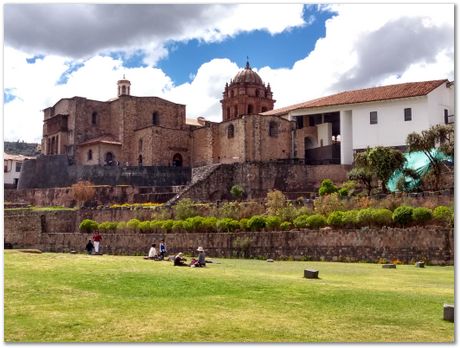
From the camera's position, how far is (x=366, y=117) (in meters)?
44.5

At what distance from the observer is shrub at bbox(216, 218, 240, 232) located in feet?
95.3

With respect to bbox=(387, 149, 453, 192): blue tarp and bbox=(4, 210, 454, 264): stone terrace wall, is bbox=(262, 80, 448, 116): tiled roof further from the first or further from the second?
bbox=(4, 210, 454, 264): stone terrace wall

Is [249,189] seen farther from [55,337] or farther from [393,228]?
[55,337]

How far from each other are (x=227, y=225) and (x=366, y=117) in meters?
19.5

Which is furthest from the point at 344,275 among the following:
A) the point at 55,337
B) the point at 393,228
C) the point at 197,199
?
the point at 197,199

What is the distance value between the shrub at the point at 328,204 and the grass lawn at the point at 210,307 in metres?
12.1

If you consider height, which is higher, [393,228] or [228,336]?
[393,228]

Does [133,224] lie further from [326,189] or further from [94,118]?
[94,118]

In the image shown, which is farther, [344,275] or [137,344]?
[344,275]

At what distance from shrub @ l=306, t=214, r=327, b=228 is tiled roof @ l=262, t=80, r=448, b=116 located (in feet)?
58.9

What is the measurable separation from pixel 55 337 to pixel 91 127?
50032 mm

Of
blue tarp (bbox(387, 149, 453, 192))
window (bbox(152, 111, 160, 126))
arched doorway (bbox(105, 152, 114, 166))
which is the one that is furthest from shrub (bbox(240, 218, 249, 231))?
window (bbox(152, 111, 160, 126))

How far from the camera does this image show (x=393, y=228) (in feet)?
78.2

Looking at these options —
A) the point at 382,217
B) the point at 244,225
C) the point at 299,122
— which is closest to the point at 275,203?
the point at 244,225
